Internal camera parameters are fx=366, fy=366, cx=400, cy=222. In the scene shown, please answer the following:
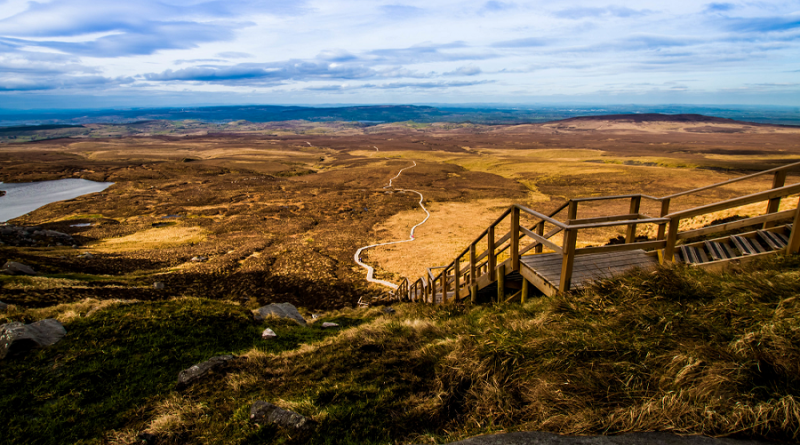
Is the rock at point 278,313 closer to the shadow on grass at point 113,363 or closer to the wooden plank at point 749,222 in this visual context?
the shadow on grass at point 113,363

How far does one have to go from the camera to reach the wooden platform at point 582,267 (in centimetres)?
616

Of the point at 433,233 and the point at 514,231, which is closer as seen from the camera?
the point at 514,231

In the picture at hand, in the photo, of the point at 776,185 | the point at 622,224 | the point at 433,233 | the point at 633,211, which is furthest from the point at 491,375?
the point at 433,233

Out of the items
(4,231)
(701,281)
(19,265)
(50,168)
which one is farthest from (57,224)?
(50,168)

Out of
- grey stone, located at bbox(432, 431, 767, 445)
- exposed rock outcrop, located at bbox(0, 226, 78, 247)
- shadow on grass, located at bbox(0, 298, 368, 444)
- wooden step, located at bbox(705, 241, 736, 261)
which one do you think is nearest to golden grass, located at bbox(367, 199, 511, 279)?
shadow on grass, located at bbox(0, 298, 368, 444)

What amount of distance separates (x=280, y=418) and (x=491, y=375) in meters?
2.61

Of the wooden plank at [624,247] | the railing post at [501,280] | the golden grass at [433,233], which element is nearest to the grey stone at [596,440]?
the wooden plank at [624,247]

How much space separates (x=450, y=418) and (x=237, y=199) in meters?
47.8

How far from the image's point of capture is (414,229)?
31672mm

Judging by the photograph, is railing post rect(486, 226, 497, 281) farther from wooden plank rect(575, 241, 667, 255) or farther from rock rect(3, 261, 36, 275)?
rock rect(3, 261, 36, 275)

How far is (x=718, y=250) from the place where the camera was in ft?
23.3

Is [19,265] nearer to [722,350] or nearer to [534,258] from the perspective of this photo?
[534,258]

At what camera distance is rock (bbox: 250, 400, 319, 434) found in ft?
13.9

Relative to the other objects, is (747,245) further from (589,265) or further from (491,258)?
(491,258)
